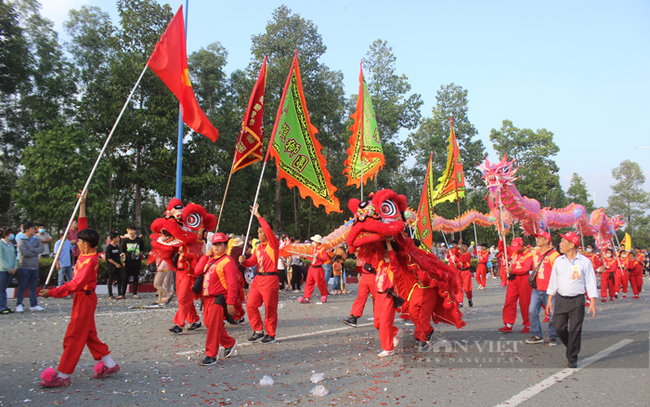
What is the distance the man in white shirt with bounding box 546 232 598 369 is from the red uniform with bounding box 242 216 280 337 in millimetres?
3817

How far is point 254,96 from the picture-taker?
8.24 metres

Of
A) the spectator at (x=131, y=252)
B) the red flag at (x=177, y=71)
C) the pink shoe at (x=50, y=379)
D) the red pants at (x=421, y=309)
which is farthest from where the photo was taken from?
the spectator at (x=131, y=252)

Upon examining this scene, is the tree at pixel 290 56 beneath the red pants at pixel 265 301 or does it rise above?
above

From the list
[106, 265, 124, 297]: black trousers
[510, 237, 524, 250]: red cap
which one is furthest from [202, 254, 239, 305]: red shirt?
[106, 265, 124, 297]: black trousers

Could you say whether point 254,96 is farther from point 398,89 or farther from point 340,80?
point 340,80

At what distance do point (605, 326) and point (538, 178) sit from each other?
125 feet

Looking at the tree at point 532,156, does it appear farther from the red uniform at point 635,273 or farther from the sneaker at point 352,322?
the sneaker at point 352,322

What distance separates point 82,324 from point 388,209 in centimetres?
379

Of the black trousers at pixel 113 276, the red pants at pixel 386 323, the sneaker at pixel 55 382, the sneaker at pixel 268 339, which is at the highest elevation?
the black trousers at pixel 113 276

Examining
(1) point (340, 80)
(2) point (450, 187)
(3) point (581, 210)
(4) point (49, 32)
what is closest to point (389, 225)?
(2) point (450, 187)

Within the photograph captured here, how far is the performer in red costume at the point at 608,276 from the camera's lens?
13406 millimetres

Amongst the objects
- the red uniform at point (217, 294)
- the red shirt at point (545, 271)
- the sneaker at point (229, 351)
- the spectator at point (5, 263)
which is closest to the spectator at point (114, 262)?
the spectator at point (5, 263)

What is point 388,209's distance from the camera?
5.98m

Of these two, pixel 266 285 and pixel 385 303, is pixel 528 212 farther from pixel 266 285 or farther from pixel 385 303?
pixel 266 285
